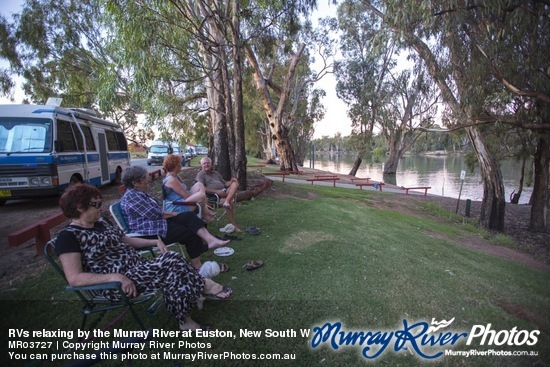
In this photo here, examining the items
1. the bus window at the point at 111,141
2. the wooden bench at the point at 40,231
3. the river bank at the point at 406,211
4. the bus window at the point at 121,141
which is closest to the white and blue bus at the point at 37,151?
the river bank at the point at 406,211

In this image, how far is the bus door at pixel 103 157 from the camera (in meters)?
10.00

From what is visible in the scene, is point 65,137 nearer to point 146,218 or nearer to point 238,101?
point 238,101

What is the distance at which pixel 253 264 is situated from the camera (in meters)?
3.85

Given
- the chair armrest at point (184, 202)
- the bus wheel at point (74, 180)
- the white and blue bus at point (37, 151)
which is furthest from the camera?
the bus wheel at point (74, 180)

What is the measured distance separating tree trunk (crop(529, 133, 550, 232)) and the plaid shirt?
40.1ft

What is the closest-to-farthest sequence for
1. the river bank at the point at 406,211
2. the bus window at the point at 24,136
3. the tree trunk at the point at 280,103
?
the river bank at the point at 406,211 < the bus window at the point at 24,136 < the tree trunk at the point at 280,103

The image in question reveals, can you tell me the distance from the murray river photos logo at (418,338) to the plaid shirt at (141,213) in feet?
6.39

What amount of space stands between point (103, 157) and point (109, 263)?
29.9ft

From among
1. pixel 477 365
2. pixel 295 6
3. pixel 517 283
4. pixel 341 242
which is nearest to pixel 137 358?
pixel 477 365

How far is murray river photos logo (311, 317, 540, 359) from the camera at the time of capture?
102 inches

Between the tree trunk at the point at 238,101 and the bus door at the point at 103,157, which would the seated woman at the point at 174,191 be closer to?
the tree trunk at the point at 238,101

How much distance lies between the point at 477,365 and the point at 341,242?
257 centimetres

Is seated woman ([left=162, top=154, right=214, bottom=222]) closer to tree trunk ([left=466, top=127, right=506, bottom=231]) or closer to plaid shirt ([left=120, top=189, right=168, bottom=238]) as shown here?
plaid shirt ([left=120, top=189, right=168, bottom=238])

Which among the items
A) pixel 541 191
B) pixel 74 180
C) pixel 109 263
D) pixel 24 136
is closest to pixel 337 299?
pixel 109 263
